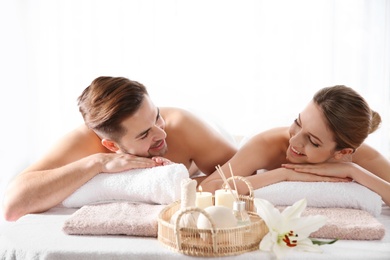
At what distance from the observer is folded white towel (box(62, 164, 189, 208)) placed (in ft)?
6.18

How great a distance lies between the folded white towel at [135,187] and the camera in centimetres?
188

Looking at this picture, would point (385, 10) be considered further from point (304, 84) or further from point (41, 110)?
point (41, 110)

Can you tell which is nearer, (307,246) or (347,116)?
(307,246)

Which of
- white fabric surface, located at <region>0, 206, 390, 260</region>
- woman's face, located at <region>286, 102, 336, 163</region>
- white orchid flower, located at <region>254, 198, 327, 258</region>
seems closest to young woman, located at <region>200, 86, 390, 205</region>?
woman's face, located at <region>286, 102, 336, 163</region>

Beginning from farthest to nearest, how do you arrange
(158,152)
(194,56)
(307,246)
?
(194,56) < (158,152) < (307,246)

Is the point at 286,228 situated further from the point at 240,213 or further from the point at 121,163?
the point at 121,163

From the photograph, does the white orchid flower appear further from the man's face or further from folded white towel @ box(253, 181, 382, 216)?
the man's face

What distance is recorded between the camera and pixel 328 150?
1.98 metres

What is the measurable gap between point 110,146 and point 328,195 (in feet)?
2.82

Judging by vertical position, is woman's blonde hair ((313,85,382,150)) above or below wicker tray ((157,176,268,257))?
above

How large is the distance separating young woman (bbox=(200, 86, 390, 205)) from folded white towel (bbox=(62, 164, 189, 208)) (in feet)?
0.62

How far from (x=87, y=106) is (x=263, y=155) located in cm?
70

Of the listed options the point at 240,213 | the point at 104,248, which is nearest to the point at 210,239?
the point at 240,213

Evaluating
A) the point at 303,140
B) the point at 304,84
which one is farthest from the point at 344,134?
the point at 304,84
